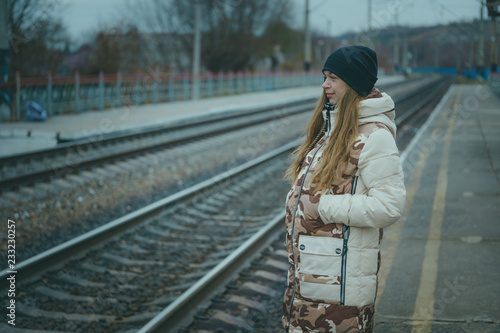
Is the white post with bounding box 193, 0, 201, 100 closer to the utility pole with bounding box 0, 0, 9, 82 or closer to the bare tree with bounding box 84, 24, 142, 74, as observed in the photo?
the bare tree with bounding box 84, 24, 142, 74

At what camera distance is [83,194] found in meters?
8.81

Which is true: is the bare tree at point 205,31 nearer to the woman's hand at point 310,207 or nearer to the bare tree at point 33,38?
the bare tree at point 33,38

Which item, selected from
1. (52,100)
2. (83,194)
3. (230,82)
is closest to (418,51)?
(230,82)

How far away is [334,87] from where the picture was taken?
2.66 metres

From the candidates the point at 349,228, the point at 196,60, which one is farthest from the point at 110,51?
the point at 349,228

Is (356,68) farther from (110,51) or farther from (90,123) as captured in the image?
(110,51)

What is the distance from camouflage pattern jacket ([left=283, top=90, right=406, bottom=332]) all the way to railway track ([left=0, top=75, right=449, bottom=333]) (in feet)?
6.81

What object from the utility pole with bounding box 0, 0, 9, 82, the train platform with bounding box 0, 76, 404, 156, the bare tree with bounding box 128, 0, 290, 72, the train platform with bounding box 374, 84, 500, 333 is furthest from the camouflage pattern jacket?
the bare tree with bounding box 128, 0, 290, 72

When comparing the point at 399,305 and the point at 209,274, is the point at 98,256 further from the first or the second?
the point at 399,305

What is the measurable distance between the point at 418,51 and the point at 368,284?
144 metres

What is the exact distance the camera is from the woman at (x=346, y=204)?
99.1 inches

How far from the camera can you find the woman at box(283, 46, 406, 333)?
99.1 inches

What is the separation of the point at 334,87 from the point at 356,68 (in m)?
0.13

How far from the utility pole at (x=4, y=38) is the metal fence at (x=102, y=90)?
534 millimetres
